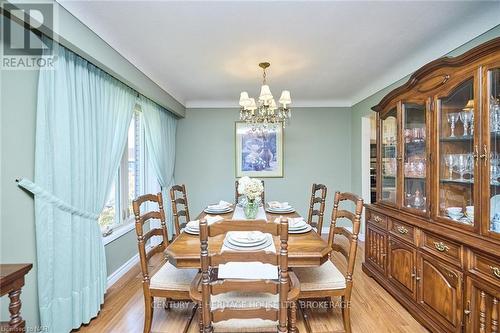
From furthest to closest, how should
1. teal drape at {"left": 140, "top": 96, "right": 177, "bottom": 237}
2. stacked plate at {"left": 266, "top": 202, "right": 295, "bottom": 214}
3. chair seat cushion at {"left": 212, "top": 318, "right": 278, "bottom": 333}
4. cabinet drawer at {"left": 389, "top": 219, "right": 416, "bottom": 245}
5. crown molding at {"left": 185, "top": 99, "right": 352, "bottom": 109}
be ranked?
1. crown molding at {"left": 185, "top": 99, "right": 352, "bottom": 109}
2. teal drape at {"left": 140, "top": 96, "right": 177, "bottom": 237}
3. stacked plate at {"left": 266, "top": 202, "right": 295, "bottom": 214}
4. cabinet drawer at {"left": 389, "top": 219, "right": 416, "bottom": 245}
5. chair seat cushion at {"left": 212, "top": 318, "right": 278, "bottom": 333}

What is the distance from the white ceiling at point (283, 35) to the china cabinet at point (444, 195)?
0.43 metres

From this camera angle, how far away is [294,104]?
4660mm

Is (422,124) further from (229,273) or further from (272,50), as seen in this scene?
(229,273)

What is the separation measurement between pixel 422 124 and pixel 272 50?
154cm

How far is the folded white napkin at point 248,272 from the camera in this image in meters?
1.65

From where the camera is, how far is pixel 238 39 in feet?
7.39

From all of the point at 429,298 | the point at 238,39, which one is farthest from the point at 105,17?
the point at 429,298

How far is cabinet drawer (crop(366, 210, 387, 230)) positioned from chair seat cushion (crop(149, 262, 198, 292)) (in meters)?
1.98

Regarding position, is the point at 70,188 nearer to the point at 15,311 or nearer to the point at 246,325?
the point at 15,311

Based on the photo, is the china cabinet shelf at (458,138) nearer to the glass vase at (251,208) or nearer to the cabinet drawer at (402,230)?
the cabinet drawer at (402,230)

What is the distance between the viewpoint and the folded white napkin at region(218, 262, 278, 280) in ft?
5.41

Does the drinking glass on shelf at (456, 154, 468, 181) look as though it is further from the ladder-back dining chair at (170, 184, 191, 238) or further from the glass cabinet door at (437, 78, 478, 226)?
the ladder-back dining chair at (170, 184, 191, 238)

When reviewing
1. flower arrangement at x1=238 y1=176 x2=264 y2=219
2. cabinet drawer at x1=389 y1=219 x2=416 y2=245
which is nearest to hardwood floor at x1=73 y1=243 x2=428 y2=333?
cabinet drawer at x1=389 y1=219 x2=416 y2=245

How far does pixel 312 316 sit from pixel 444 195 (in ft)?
4.92
